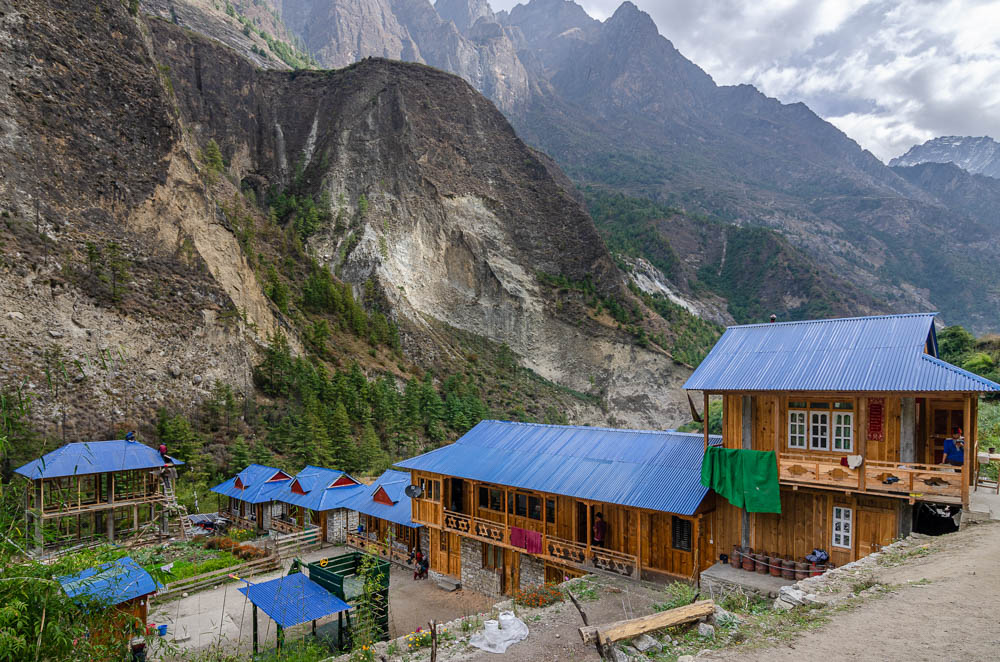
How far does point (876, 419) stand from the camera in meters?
12.7

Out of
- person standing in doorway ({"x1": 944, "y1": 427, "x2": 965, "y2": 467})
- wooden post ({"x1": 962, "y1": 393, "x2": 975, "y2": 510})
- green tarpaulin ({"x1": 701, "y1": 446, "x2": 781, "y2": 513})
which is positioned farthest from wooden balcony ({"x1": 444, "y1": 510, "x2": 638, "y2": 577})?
person standing in doorway ({"x1": 944, "y1": 427, "x2": 965, "y2": 467})

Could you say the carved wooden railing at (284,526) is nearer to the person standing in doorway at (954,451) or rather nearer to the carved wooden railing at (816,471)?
the carved wooden railing at (816,471)

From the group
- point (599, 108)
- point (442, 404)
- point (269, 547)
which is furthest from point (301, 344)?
point (599, 108)

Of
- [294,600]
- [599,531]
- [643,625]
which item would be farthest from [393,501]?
[643,625]

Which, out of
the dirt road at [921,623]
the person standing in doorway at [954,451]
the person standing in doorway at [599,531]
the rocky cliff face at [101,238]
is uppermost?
the rocky cliff face at [101,238]

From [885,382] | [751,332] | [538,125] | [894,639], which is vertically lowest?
[894,639]

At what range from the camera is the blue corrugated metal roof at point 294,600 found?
12797 millimetres

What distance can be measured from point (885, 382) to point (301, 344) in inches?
1511

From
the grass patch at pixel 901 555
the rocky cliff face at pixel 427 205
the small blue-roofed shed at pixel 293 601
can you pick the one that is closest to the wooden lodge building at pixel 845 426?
the grass patch at pixel 901 555

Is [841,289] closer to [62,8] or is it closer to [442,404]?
[442,404]

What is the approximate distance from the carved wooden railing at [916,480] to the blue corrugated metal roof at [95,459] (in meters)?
25.2

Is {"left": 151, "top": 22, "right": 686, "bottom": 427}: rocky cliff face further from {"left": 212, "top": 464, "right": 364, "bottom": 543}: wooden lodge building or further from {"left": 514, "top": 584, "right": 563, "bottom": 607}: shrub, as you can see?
{"left": 514, "top": 584, "right": 563, "bottom": 607}: shrub

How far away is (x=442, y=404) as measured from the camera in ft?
144

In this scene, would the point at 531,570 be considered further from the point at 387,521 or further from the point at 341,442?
the point at 341,442
